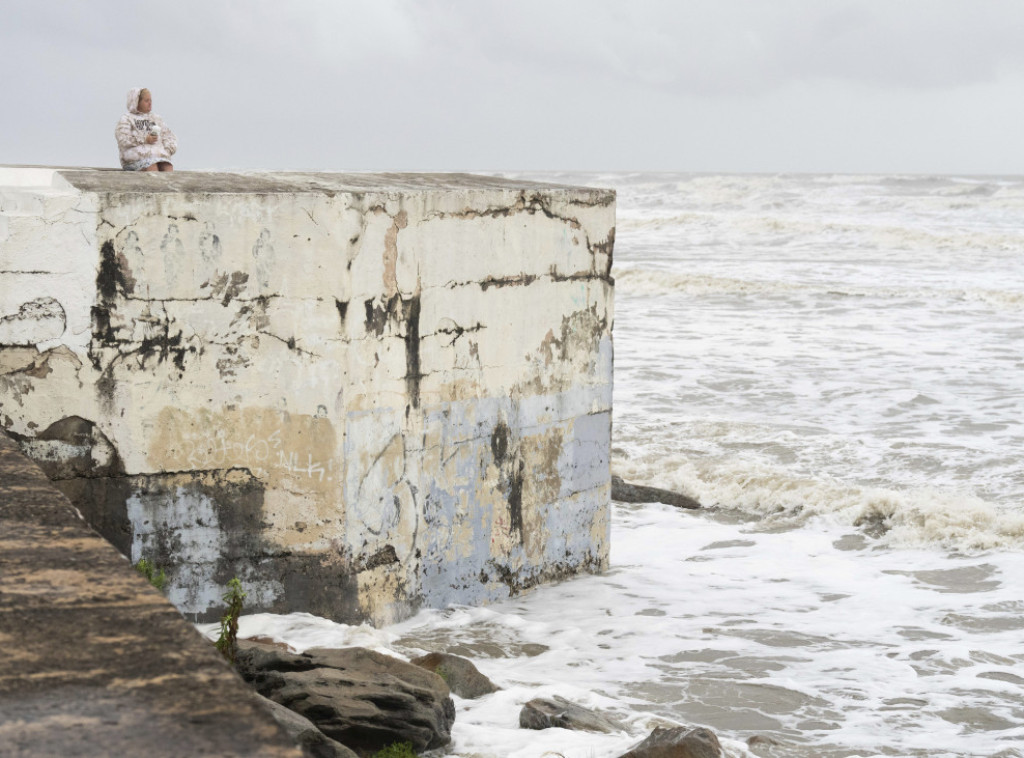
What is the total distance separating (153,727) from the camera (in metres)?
1.50

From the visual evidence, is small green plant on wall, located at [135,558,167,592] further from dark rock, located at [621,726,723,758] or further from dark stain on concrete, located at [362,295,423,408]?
dark rock, located at [621,726,723,758]

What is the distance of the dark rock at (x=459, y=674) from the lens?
156 inches

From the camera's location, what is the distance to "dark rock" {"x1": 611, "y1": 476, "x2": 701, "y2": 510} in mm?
7168

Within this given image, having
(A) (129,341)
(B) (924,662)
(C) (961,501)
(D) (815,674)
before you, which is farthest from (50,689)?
(C) (961,501)

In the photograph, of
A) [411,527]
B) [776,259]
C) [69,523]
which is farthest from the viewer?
[776,259]

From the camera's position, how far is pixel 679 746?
3279mm

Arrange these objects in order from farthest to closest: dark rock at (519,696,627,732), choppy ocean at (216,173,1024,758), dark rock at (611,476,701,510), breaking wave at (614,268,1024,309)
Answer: breaking wave at (614,268,1024,309)
dark rock at (611,476,701,510)
choppy ocean at (216,173,1024,758)
dark rock at (519,696,627,732)

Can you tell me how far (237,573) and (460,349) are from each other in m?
1.19

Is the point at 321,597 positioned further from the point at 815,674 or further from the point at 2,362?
the point at 815,674

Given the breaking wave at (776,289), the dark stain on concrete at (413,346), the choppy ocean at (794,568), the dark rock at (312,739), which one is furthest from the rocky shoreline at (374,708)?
the breaking wave at (776,289)

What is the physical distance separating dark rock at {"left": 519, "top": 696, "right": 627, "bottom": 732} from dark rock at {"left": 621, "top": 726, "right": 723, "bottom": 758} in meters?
0.38

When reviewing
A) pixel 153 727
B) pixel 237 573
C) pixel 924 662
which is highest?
pixel 153 727

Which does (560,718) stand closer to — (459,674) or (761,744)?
(459,674)

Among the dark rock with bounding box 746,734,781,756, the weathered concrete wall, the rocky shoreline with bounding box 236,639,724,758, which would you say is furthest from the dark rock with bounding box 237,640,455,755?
the dark rock with bounding box 746,734,781,756
